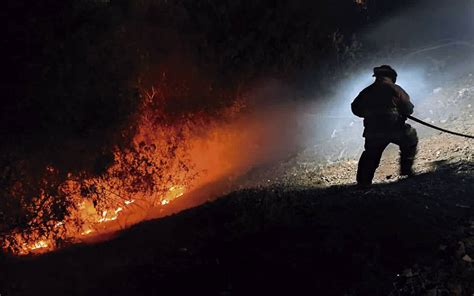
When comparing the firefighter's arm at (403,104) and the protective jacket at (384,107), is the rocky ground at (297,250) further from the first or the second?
the firefighter's arm at (403,104)

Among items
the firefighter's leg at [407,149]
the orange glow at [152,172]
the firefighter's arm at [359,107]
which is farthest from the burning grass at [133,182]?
the firefighter's leg at [407,149]

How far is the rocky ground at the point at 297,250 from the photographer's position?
376 cm

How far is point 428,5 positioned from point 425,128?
24.1 feet

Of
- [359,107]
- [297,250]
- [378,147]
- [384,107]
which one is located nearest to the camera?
[297,250]

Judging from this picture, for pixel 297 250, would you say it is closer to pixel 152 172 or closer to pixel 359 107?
pixel 359 107

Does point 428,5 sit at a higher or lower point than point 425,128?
higher

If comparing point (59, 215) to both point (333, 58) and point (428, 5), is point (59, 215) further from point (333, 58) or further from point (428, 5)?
point (428, 5)

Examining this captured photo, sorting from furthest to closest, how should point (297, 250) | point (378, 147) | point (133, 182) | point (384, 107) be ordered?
point (133, 182) → point (378, 147) → point (384, 107) → point (297, 250)

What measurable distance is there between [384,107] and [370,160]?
918 mm

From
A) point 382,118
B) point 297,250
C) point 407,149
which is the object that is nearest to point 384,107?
point 382,118

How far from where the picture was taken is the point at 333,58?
471 inches

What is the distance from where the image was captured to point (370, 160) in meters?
6.67

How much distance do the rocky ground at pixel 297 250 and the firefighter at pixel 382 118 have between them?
489 mm

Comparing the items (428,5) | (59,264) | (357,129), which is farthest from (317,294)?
(428,5)
